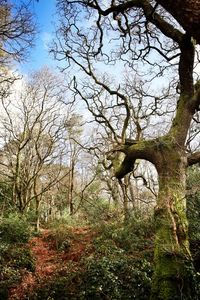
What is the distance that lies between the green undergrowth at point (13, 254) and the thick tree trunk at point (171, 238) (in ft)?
14.8

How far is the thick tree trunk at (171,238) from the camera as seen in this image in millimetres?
6402

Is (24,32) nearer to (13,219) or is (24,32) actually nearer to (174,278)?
(174,278)

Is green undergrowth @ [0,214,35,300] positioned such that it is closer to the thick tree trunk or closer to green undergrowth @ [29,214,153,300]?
green undergrowth @ [29,214,153,300]

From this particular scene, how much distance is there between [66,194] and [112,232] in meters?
13.3

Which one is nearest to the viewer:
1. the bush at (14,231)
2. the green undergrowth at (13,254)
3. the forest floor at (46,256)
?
the forest floor at (46,256)

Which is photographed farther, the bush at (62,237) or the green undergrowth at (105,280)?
the bush at (62,237)

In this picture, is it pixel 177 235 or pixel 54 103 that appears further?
pixel 54 103

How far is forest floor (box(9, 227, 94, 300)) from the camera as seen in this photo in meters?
8.69

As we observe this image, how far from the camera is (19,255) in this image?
425 inches

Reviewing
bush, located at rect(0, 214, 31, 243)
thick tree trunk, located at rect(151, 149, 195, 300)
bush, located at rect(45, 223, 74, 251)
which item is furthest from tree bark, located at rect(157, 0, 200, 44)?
bush, located at rect(45, 223, 74, 251)

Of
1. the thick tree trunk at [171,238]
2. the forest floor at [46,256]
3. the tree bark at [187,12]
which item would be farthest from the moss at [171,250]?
the tree bark at [187,12]

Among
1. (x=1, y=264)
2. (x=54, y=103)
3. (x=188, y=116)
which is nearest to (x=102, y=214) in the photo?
(x=54, y=103)

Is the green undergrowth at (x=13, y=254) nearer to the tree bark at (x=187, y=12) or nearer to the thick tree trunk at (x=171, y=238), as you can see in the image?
the thick tree trunk at (x=171, y=238)

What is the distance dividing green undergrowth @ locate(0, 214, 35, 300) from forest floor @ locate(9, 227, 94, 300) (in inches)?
8.7
